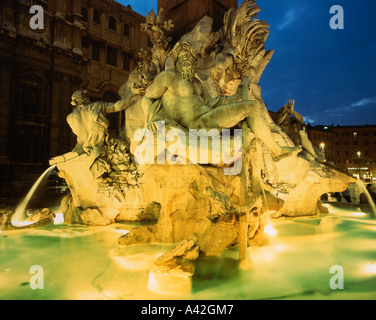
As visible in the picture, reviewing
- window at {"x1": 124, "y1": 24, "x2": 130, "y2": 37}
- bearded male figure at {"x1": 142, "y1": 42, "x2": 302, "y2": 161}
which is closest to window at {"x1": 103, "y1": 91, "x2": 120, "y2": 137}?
window at {"x1": 124, "y1": 24, "x2": 130, "y2": 37}

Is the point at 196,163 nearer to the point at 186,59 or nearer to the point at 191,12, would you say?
the point at 186,59

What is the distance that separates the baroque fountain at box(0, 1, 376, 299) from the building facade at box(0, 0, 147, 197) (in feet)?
40.5

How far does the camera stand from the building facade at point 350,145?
46688 mm

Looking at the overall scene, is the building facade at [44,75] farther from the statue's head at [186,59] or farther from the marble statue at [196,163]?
the statue's head at [186,59]

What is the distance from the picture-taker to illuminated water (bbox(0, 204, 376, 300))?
8.19 ft

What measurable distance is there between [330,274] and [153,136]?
272 cm

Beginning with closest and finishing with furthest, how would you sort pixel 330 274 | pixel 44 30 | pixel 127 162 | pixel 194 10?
pixel 330 274, pixel 127 162, pixel 194 10, pixel 44 30

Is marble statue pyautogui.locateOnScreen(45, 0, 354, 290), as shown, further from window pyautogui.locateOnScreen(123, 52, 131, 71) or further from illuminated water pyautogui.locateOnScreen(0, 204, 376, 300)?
window pyautogui.locateOnScreen(123, 52, 131, 71)

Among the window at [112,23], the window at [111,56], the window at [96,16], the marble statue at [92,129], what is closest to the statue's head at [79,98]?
the marble statue at [92,129]

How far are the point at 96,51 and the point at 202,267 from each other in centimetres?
2469

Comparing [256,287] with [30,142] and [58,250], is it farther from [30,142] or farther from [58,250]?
[30,142]

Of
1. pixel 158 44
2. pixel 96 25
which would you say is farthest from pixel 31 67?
pixel 158 44

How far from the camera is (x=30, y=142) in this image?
59.8ft

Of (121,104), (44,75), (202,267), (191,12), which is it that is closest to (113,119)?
(44,75)
